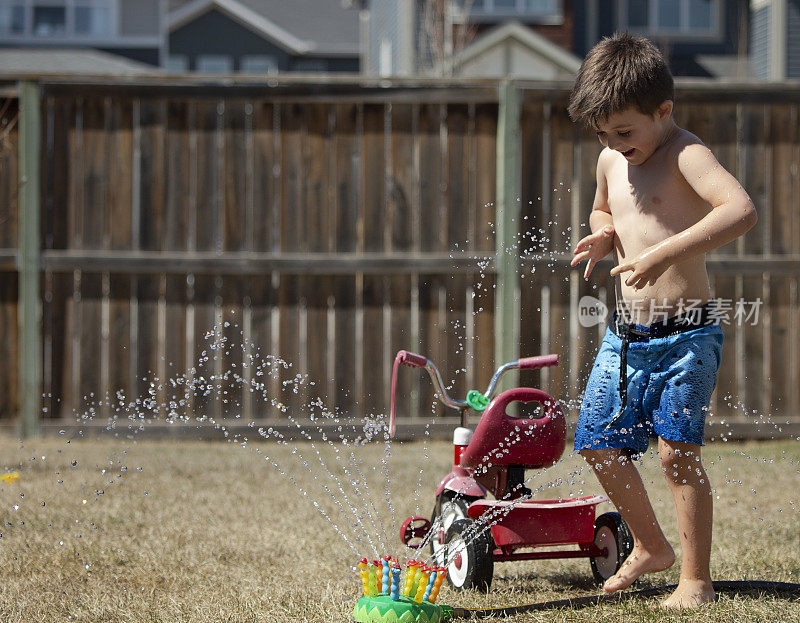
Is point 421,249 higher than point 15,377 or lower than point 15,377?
higher

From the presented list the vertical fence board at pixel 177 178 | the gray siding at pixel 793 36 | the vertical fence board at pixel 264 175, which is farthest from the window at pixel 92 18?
the vertical fence board at pixel 264 175

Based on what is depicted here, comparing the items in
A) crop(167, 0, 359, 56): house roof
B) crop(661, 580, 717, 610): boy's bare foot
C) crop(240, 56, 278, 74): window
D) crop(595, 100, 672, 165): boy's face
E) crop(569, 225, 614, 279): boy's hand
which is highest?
crop(167, 0, 359, 56): house roof

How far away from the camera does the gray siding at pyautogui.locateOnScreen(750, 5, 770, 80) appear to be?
1672cm

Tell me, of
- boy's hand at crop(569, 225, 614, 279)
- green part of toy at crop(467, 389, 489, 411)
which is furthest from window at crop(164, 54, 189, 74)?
boy's hand at crop(569, 225, 614, 279)

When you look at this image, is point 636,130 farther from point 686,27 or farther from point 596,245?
point 686,27

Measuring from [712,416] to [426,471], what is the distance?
1.96m

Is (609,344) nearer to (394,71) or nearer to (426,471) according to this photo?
(426,471)

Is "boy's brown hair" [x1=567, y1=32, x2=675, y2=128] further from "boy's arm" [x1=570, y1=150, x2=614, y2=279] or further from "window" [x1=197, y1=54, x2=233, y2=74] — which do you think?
"window" [x1=197, y1=54, x2=233, y2=74]

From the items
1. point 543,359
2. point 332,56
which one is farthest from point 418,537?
point 332,56

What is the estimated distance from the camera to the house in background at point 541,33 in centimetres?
1545

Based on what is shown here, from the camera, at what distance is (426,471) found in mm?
5059

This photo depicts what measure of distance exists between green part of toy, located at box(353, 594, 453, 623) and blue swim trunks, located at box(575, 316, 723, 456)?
66cm

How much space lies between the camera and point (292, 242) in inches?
238

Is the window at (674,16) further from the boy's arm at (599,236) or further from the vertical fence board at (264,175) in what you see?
the boy's arm at (599,236)
